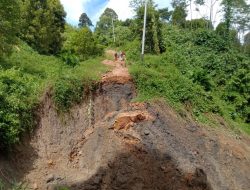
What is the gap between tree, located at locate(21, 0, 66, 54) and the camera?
89.3ft

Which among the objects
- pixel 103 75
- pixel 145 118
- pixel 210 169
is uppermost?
pixel 103 75

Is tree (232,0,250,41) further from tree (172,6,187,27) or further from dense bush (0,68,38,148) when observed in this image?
dense bush (0,68,38,148)

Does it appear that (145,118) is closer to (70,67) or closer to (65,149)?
(65,149)

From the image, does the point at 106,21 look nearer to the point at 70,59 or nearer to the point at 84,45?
the point at 84,45

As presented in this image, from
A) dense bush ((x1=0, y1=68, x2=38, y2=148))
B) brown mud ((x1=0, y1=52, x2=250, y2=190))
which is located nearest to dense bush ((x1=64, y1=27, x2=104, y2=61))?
brown mud ((x1=0, y1=52, x2=250, y2=190))

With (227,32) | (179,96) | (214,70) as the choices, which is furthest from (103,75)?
(227,32)

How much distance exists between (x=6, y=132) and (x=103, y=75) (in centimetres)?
756

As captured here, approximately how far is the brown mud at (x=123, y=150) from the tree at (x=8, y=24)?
3.24 m

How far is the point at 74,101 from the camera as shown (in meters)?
21.6

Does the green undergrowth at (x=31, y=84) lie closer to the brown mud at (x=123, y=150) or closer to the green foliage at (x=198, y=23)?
the brown mud at (x=123, y=150)

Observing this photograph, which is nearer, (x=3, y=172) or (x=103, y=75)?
(x=3, y=172)

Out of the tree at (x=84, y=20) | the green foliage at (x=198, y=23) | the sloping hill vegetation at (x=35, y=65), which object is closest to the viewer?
the sloping hill vegetation at (x=35, y=65)

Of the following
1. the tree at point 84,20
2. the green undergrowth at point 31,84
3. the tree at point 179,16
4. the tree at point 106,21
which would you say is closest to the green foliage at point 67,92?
the green undergrowth at point 31,84

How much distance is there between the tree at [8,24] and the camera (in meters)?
21.2
